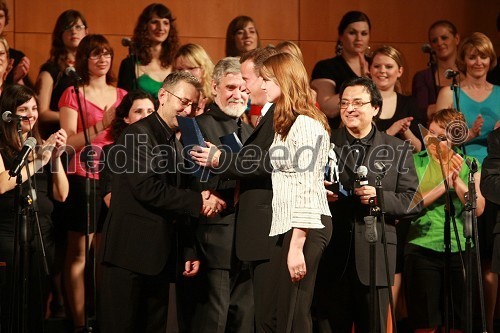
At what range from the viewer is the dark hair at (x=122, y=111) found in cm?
528

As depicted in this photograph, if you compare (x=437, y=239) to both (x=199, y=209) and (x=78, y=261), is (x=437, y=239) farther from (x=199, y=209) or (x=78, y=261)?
(x=78, y=261)

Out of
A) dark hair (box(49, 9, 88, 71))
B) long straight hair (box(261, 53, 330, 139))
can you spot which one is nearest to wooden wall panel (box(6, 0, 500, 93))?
dark hair (box(49, 9, 88, 71))

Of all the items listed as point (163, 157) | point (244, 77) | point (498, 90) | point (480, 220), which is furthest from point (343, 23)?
point (163, 157)

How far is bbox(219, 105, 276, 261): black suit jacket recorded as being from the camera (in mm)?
4074

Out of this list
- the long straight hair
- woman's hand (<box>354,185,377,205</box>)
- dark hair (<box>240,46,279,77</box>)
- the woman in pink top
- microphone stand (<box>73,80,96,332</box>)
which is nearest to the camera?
the long straight hair

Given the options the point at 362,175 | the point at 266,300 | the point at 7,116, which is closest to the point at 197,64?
the point at 7,116

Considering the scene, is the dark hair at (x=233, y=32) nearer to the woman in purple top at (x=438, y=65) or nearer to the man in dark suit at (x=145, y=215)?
the woman in purple top at (x=438, y=65)

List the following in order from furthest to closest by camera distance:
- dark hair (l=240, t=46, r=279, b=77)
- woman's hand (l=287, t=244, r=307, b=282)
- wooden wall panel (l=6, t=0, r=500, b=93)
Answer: wooden wall panel (l=6, t=0, r=500, b=93) → dark hair (l=240, t=46, r=279, b=77) → woman's hand (l=287, t=244, r=307, b=282)

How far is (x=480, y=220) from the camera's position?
5.59m

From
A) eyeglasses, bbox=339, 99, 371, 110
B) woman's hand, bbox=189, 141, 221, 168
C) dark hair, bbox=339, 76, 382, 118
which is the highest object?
dark hair, bbox=339, 76, 382, 118

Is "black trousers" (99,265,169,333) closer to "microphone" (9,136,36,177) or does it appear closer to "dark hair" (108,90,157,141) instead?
"microphone" (9,136,36,177)

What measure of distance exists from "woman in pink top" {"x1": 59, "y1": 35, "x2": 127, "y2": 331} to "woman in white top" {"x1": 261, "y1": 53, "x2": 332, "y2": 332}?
6.33 ft

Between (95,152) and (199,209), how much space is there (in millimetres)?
1504

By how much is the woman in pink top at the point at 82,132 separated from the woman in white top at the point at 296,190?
76.0 inches
